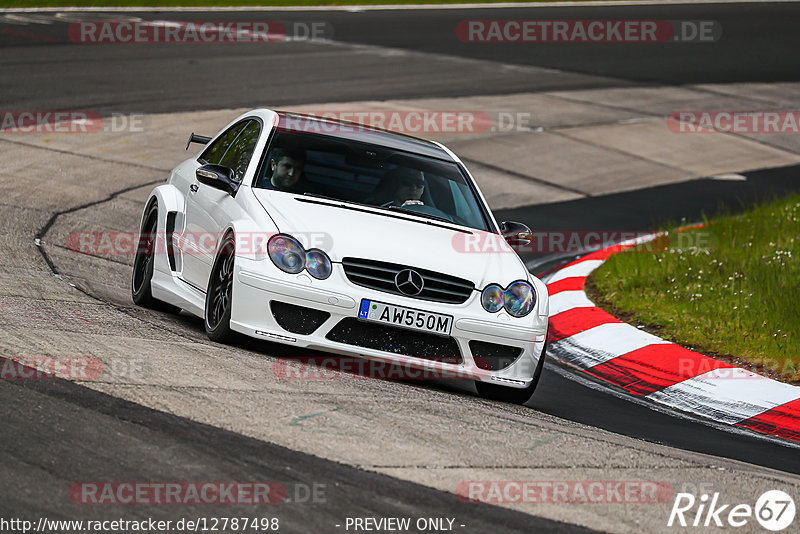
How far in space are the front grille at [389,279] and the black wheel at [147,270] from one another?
Answer: 2017 millimetres

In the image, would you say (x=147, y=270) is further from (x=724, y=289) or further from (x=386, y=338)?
(x=724, y=289)

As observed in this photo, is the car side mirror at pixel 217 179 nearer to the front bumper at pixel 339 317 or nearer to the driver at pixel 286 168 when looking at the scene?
the driver at pixel 286 168

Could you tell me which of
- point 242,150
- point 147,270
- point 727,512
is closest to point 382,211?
point 242,150

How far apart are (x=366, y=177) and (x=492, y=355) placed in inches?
Answer: 61.8

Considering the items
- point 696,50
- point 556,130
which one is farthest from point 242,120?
point 696,50

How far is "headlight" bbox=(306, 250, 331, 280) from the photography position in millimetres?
Answer: 6602

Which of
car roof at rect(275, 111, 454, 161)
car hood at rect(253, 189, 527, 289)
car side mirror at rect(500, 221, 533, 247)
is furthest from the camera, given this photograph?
car roof at rect(275, 111, 454, 161)

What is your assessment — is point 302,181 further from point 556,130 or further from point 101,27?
point 101,27

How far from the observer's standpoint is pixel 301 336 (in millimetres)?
6605

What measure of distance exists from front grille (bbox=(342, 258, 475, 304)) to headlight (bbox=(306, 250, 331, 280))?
10cm

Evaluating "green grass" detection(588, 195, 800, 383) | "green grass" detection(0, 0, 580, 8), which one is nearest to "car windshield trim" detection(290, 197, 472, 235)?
"green grass" detection(588, 195, 800, 383)

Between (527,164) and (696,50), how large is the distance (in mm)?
12879

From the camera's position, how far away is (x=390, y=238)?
6895 millimetres

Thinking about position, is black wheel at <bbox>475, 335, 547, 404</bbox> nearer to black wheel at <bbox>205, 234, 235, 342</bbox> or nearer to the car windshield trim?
the car windshield trim
